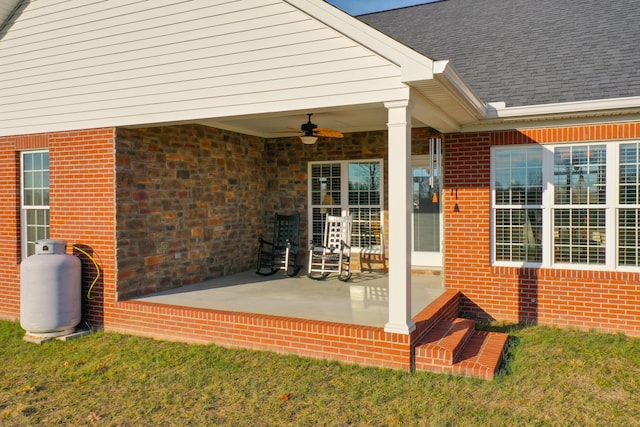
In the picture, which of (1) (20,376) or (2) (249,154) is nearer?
(1) (20,376)

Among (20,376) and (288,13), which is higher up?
(288,13)

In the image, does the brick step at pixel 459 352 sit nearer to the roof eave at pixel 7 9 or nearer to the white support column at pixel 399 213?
the white support column at pixel 399 213

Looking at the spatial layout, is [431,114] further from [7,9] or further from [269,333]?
[7,9]

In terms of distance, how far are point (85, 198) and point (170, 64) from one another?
89.8 inches

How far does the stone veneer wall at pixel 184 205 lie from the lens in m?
6.63

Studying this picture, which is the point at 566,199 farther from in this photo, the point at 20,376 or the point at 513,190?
the point at 20,376

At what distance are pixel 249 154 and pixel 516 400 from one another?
259 inches

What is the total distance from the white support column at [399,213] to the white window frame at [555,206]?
2688mm

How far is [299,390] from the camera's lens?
4.49m

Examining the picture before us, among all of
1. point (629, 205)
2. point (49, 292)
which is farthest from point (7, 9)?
point (629, 205)

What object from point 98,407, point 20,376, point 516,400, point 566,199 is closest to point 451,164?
point 566,199

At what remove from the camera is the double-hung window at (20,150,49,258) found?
734cm

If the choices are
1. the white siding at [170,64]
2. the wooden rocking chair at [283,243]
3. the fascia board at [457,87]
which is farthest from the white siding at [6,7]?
the fascia board at [457,87]

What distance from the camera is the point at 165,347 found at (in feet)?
19.1
